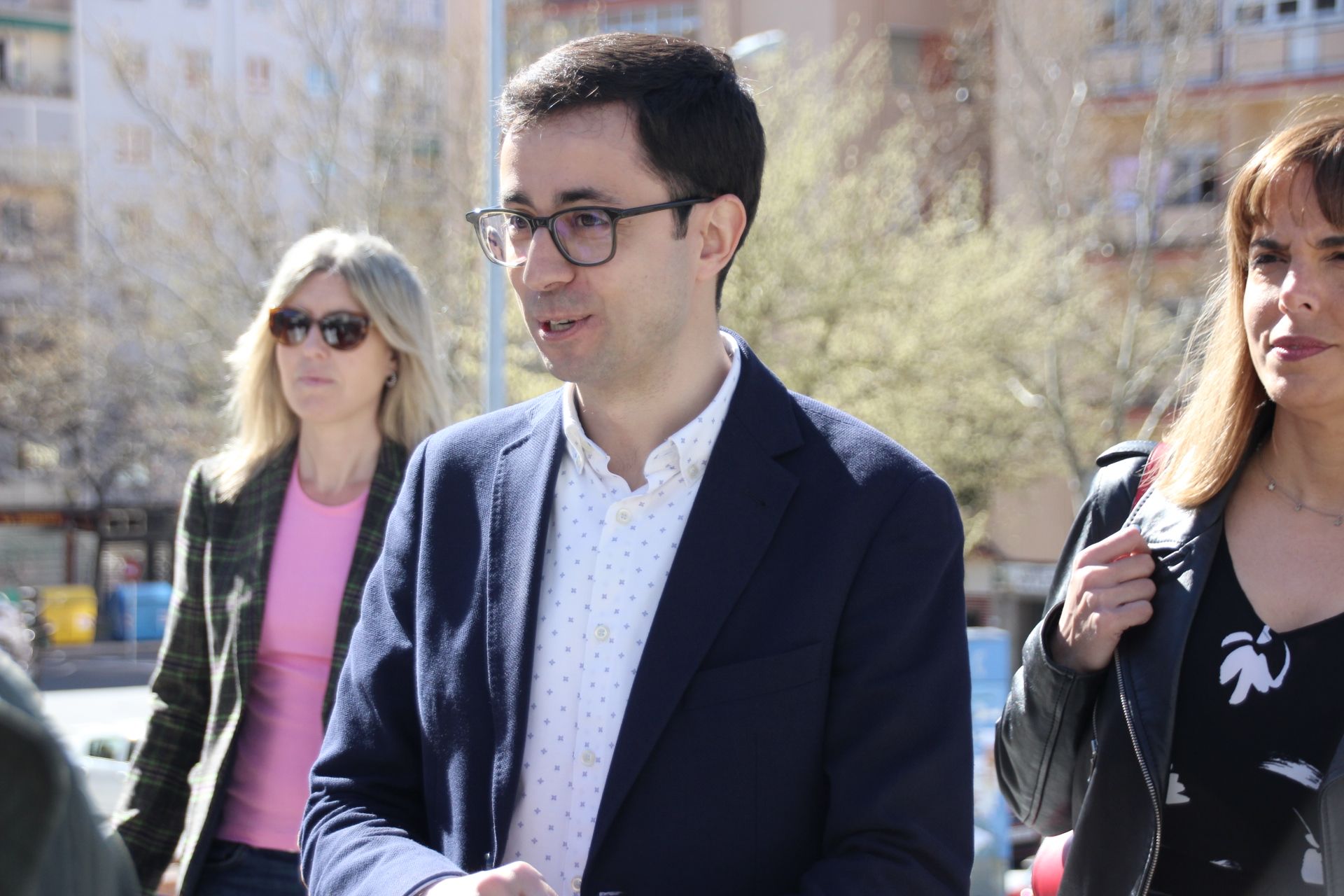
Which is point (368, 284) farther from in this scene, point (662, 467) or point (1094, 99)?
point (1094, 99)

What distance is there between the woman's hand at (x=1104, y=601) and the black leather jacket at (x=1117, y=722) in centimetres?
3

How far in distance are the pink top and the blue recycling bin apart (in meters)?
30.0

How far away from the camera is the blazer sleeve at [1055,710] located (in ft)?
7.48

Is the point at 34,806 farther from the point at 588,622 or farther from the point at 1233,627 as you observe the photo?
the point at 1233,627

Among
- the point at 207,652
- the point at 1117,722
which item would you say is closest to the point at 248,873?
the point at 207,652

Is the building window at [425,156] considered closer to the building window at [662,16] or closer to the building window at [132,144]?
the building window at [132,144]

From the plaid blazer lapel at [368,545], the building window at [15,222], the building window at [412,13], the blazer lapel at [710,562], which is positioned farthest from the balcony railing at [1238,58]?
the building window at [15,222]

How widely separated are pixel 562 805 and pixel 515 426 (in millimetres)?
652

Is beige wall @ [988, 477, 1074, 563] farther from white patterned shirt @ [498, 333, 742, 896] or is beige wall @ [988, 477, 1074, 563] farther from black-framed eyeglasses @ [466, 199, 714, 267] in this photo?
black-framed eyeglasses @ [466, 199, 714, 267]

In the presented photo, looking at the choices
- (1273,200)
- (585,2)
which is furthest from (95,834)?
(585,2)

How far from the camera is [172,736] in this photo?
322cm

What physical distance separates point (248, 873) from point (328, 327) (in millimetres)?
1374

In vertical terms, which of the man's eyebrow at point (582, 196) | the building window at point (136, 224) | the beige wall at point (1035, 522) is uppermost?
the building window at point (136, 224)

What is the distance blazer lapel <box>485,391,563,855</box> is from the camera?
76.3 inches
